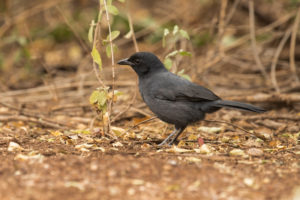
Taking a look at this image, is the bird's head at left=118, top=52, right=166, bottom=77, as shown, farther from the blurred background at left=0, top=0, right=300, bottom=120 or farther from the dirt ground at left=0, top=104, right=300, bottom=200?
the blurred background at left=0, top=0, right=300, bottom=120

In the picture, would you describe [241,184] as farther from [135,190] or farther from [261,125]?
[261,125]

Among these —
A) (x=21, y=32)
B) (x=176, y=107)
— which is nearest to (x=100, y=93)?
(x=176, y=107)

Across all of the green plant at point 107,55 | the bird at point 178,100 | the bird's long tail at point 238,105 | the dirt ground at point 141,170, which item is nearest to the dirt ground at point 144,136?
the dirt ground at point 141,170

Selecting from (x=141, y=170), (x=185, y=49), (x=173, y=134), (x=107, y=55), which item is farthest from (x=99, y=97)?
(x=185, y=49)

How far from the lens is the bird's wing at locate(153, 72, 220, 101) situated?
404 centimetres

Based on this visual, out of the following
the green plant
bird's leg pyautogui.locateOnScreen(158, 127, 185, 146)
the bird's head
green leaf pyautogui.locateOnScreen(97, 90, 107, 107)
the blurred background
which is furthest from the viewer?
the blurred background

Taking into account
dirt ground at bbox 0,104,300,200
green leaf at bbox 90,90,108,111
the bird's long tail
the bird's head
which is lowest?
dirt ground at bbox 0,104,300,200

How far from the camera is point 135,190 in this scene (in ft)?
8.20

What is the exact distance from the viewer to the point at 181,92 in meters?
4.08

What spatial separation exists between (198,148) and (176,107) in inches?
19.8

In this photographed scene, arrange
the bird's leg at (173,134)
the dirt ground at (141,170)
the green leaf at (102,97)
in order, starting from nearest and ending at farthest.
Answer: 1. the dirt ground at (141,170)
2. the green leaf at (102,97)
3. the bird's leg at (173,134)

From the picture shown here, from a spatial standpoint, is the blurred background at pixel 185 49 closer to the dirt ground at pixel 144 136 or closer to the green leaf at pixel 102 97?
the dirt ground at pixel 144 136

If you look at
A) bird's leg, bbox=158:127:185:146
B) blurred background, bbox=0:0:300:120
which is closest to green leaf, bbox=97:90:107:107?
bird's leg, bbox=158:127:185:146

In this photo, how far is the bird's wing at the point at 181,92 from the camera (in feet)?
13.2
